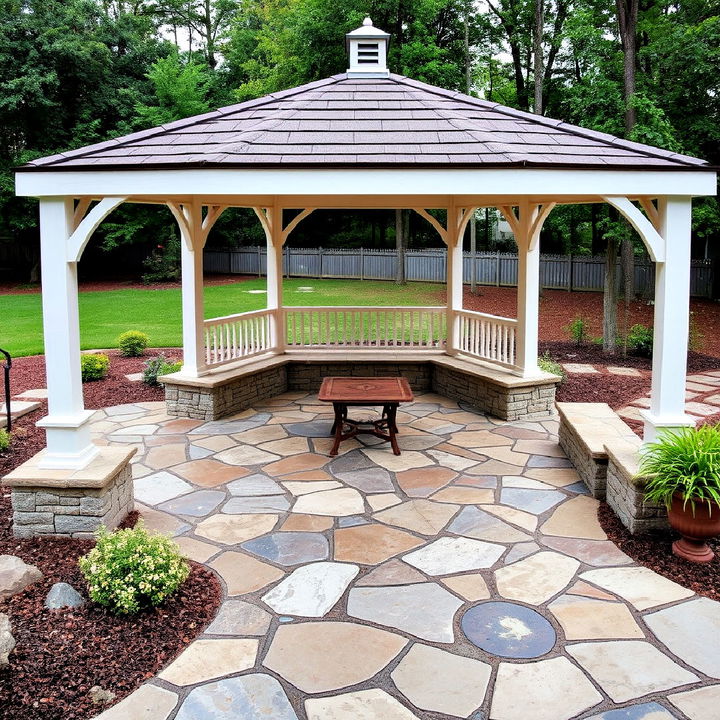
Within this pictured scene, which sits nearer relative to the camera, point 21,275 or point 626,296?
point 626,296

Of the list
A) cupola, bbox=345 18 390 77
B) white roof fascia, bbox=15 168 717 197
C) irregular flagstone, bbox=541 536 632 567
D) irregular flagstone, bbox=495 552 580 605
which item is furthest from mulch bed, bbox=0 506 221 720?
cupola, bbox=345 18 390 77

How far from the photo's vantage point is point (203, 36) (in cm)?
3491

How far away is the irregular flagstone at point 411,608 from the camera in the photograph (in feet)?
12.4

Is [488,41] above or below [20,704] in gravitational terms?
above

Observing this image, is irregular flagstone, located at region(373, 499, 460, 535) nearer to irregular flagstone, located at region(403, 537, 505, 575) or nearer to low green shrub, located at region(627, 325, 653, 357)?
irregular flagstone, located at region(403, 537, 505, 575)

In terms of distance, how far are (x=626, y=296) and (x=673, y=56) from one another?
5525 mm

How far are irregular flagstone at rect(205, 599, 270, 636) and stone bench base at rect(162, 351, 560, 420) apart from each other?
4.33 m

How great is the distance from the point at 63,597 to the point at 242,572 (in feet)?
3.44

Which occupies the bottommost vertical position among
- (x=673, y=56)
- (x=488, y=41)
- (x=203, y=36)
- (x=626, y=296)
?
(x=626, y=296)

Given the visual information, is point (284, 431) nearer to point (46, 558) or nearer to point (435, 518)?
point (435, 518)

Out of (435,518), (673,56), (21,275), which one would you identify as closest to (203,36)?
(21,275)

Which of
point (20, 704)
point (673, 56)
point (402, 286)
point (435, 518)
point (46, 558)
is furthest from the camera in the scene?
point (402, 286)

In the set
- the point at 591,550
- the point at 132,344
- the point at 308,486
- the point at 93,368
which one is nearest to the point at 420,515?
the point at 308,486

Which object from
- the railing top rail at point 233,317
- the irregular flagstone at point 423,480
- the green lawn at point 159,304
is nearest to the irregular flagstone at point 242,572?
the irregular flagstone at point 423,480
